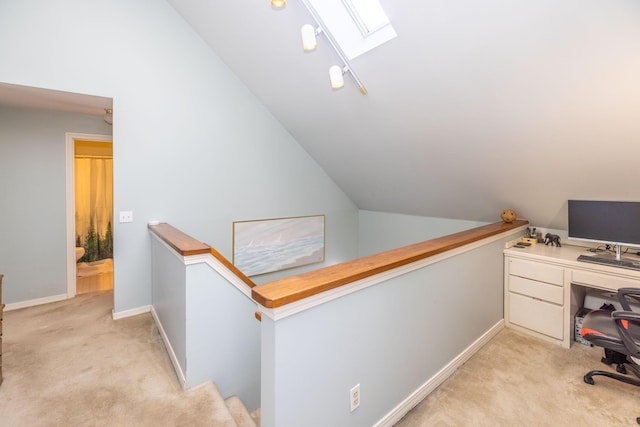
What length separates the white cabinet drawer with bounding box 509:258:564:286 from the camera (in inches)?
95.0

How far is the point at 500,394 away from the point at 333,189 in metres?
3.06

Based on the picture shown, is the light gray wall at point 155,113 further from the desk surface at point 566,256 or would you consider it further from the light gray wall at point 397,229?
the desk surface at point 566,256

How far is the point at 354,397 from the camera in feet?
4.64

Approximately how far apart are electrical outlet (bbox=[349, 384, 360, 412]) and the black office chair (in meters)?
1.48

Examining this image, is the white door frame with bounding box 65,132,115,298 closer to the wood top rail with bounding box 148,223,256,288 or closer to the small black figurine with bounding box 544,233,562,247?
the wood top rail with bounding box 148,223,256,288

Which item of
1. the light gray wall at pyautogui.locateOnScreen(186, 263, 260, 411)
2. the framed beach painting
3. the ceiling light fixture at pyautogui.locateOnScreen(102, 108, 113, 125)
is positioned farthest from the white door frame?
the light gray wall at pyautogui.locateOnScreen(186, 263, 260, 411)

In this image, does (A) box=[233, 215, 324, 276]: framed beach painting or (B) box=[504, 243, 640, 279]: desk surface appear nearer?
(B) box=[504, 243, 640, 279]: desk surface

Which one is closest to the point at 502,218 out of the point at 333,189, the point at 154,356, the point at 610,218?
the point at 610,218

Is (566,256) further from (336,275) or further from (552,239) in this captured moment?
(336,275)

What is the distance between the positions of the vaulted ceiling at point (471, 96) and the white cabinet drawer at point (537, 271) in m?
0.61

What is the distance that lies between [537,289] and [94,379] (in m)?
3.35

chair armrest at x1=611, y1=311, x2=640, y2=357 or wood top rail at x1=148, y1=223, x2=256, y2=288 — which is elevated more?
wood top rail at x1=148, y1=223, x2=256, y2=288

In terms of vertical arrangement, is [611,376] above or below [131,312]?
below

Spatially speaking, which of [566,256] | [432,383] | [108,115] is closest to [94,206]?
[108,115]
